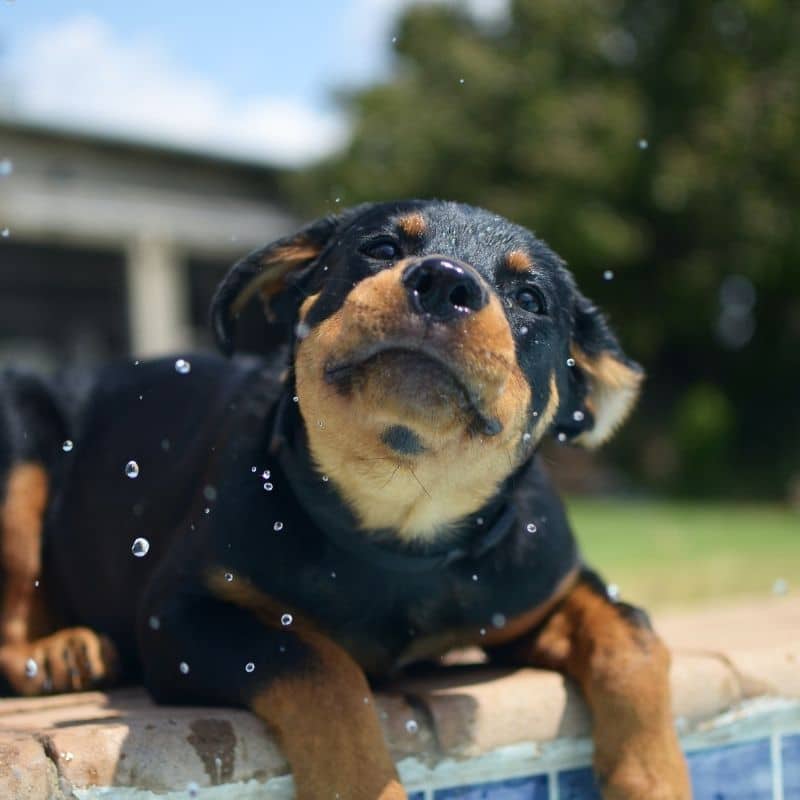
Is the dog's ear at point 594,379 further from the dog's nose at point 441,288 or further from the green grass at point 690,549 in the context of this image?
the green grass at point 690,549

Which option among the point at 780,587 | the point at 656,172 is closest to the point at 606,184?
the point at 656,172

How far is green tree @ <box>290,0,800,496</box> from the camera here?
1705 centimetres

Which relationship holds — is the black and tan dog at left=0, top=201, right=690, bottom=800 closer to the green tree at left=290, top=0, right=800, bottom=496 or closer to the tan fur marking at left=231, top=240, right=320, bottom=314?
the tan fur marking at left=231, top=240, right=320, bottom=314

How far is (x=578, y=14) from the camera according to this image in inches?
728

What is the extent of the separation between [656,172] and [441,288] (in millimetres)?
16440

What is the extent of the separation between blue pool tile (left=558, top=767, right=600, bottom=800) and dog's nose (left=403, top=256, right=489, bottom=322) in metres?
1.14

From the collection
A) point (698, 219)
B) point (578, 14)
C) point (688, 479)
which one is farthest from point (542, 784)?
point (578, 14)

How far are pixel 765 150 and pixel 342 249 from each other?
51.3ft

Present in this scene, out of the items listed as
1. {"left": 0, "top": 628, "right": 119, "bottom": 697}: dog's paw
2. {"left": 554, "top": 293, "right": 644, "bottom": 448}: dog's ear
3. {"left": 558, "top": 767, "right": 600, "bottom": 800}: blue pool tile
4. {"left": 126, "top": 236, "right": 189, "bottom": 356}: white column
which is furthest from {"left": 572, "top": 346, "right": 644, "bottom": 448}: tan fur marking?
{"left": 126, "top": 236, "right": 189, "bottom": 356}: white column

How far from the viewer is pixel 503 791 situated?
2568 mm

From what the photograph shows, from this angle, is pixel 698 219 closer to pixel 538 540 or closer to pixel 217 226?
pixel 217 226

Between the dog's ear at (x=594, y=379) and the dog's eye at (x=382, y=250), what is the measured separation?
1.74ft

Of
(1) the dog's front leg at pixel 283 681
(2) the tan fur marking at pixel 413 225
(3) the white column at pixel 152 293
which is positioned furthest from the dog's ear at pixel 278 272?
(3) the white column at pixel 152 293

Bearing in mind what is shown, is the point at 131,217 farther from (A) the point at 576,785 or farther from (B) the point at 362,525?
(A) the point at 576,785
